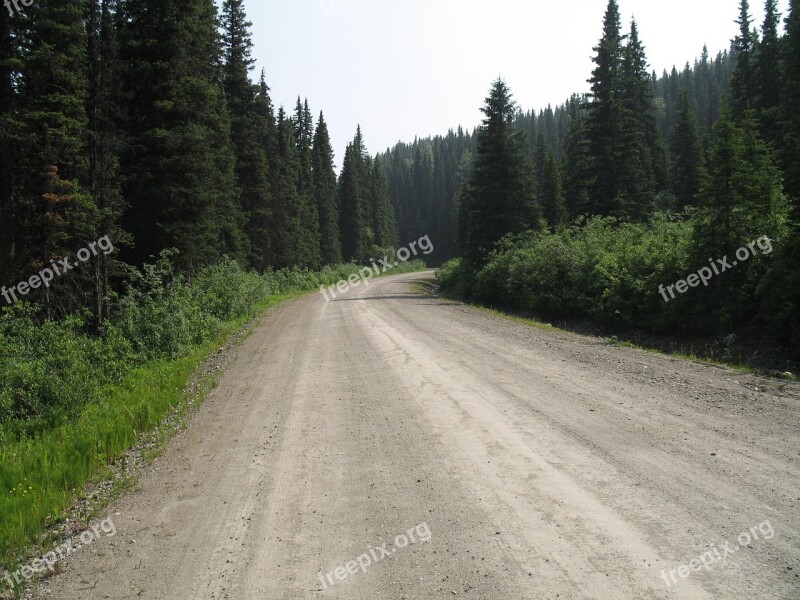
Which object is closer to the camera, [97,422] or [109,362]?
[97,422]

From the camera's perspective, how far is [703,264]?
13.7 meters

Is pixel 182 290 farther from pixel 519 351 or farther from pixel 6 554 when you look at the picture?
pixel 6 554

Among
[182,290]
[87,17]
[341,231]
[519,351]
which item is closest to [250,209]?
[182,290]

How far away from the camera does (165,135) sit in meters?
18.6

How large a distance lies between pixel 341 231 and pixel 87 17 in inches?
2321

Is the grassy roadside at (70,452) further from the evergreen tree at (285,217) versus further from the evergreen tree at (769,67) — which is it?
the evergreen tree at (769,67)

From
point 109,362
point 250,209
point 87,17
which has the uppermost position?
point 87,17

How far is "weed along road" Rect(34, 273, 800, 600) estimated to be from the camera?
11.9 feet

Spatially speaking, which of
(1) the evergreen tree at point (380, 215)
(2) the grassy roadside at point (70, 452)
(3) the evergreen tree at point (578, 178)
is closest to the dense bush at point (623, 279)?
(3) the evergreen tree at point (578, 178)

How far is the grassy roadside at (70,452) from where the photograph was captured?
4.68 meters

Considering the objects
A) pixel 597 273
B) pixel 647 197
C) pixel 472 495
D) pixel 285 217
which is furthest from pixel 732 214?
pixel 285 217

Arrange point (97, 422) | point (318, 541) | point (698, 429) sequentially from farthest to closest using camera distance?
point (97, 422), point (698, 429), point (318, 541)

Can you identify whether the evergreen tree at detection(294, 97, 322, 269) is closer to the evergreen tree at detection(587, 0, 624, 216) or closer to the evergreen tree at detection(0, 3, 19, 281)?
the evergreen tree at detection(587, 0, 624, 216)

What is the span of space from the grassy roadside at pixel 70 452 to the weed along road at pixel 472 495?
0.60 meters
